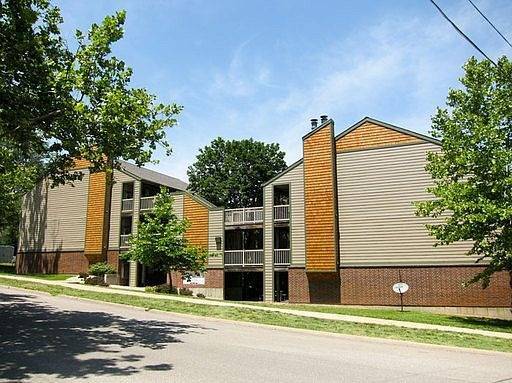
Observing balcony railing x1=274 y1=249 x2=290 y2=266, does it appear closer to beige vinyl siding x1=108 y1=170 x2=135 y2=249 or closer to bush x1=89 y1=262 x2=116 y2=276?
bush x1=89 y1=262 x2=116 y2=276

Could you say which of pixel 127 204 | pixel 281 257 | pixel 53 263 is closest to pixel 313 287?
pixel 281 257

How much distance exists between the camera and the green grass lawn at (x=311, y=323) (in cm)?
1327

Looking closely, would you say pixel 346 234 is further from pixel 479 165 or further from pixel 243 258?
pixel 479 165

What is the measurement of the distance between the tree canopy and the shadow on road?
4496 mm

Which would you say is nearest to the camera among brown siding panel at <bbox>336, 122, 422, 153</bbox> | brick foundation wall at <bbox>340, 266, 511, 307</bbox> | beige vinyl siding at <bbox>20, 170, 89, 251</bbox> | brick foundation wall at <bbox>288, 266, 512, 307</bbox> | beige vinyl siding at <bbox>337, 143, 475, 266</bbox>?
brick foundation wall at <bbox>340, 266, 511, 307</bbox>

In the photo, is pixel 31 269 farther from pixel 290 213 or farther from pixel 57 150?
pixel 57 150

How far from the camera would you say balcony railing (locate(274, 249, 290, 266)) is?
30375 mm

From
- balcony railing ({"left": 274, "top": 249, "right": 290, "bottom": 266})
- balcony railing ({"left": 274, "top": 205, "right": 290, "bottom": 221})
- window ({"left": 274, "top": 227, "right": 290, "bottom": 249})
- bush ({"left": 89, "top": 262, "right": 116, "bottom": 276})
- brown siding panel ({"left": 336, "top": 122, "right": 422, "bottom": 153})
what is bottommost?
bush ({"left": 89, "top": 262, "right": 116, "bottom": 276})

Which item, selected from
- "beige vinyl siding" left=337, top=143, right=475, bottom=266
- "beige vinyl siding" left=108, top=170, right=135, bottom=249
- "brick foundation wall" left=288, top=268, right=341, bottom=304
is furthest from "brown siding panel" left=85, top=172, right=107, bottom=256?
"beige vinyl siding" left=337, top=143, right=475, bottom=266

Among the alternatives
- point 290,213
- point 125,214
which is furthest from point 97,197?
point 290,213

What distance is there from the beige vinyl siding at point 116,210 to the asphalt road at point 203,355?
23007 mm

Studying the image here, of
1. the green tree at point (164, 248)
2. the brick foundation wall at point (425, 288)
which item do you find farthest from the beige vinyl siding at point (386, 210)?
the green tree at point (164, 248)

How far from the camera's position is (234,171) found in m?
51.1

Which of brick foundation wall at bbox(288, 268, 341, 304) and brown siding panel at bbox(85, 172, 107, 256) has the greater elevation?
brown siding panel at bbox(85, 172, 107, 256)
